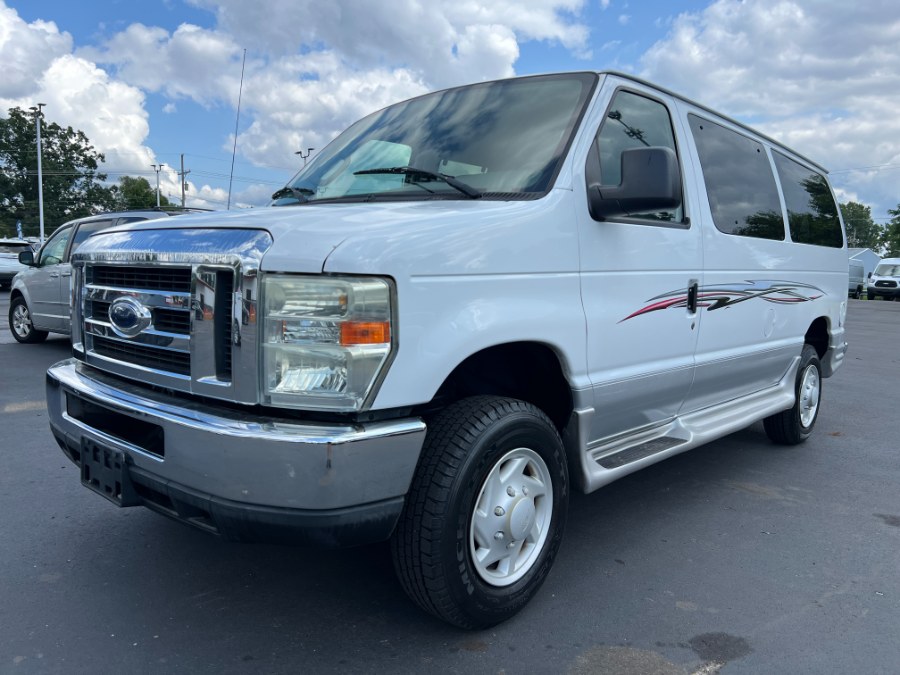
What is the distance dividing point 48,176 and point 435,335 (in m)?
76.6

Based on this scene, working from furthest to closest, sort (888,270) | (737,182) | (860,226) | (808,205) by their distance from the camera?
(860,226) → (888,270) → (808,205) → (737,182)

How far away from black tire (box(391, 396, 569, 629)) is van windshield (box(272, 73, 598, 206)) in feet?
3.06

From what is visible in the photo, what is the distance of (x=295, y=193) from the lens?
11.8 feet

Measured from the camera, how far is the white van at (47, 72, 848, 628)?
215 cm

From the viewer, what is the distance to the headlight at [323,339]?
2133 millimetres

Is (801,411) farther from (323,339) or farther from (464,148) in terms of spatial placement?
(323,339)

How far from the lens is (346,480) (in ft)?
6.91

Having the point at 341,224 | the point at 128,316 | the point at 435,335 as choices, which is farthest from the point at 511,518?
the point at 128,316

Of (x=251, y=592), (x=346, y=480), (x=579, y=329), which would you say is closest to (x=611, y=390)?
(x=579, y=329)

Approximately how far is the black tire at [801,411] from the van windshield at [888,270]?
38.0m

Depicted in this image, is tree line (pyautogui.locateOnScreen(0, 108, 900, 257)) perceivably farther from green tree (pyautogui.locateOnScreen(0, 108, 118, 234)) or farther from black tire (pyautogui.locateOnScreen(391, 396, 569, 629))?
black tire (pyautogui.locateOnScreen(391, 396, 569, 629))

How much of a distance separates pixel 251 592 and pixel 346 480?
Result: 3.64ft

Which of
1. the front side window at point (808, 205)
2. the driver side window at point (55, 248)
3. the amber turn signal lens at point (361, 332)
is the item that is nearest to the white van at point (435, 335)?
the amber turn signal lens at point (361, 332)

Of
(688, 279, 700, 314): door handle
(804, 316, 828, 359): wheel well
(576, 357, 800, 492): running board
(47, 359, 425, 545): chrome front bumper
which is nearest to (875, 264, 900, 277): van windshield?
(804, 316, 828, 359): wheel well
